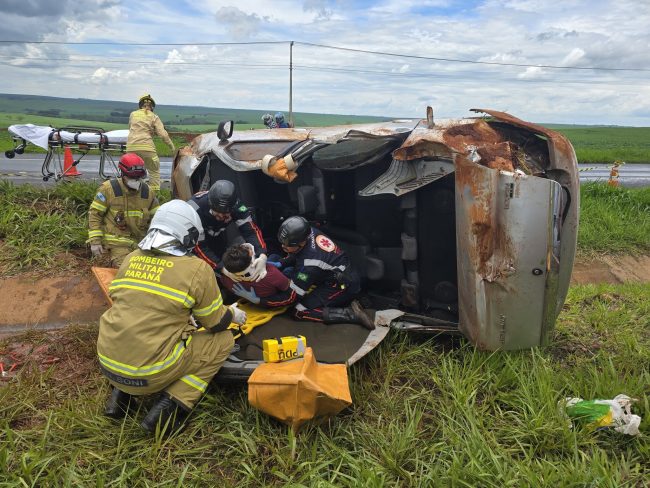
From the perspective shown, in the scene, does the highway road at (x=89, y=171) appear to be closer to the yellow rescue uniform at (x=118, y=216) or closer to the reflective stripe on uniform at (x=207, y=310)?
the yellow rescue uniform at (x=118, y=216)

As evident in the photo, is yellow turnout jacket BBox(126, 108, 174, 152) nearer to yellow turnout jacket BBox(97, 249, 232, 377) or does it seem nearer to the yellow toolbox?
yellow turnout jacket BBox(97, 249, 232, 377)

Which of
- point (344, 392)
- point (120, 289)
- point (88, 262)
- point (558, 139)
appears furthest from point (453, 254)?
point (88, 262)

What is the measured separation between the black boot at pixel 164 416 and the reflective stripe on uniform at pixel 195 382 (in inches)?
4.8

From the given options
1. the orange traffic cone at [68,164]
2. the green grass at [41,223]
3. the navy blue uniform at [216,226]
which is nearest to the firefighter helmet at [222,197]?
the navy blue uniform at [216,226]

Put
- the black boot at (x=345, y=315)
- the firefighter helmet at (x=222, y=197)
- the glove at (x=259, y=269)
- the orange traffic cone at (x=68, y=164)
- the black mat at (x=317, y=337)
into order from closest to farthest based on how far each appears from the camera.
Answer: the black mat at (x=317, y=337) → the glove at (x=259, y=269) → the black boot at (x=345, y=315) → the firefighter helmet at (x=222, y=197) → the orange traffic cone at (x=68, y=164)

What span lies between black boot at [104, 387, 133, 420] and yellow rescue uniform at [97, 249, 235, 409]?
0.64ft

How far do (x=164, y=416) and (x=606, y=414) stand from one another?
7.90 ft

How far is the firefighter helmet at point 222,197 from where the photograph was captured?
13.2 feet

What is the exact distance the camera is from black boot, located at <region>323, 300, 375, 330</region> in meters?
3.78

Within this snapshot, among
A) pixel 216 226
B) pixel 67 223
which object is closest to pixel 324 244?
pixel 216 226

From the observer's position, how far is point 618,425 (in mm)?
2686

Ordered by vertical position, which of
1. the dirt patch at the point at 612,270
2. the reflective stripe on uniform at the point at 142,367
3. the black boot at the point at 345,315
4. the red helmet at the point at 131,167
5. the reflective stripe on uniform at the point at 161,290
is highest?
the red helmet at the point at 131,167

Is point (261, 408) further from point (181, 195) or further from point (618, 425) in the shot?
point (181, 195)

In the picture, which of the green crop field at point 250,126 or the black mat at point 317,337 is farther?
the green crop field at point 250,126
